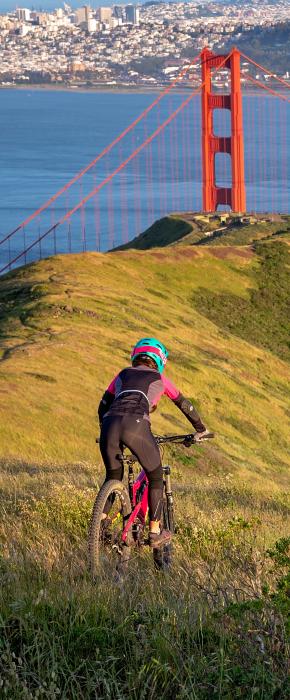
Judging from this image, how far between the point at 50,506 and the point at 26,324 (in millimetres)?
27750

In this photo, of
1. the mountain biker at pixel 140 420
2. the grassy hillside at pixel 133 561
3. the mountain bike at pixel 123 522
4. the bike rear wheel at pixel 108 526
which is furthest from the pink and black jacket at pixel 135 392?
the grassy hillside at pixel 133 561

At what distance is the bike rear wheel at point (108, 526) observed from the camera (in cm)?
734

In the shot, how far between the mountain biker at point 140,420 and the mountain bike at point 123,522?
98 millimetres

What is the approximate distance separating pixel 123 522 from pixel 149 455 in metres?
0.56

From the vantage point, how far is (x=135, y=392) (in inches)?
312

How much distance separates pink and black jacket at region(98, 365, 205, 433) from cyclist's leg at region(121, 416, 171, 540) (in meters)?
0.08

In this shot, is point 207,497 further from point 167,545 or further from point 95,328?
point 95,328

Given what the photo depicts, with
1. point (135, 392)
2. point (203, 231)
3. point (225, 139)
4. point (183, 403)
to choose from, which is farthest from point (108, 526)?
point (225, 139)

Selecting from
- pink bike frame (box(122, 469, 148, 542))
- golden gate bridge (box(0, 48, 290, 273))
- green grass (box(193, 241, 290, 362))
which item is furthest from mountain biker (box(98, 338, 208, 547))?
golden gate bridge (box(0, 48, 290, 273))

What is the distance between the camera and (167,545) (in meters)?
8.02

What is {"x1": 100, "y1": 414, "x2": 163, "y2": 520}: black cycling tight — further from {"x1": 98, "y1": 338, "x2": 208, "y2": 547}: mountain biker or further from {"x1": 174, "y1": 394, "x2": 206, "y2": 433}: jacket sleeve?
{"x1": 174, "y1": 394, "x2": 206, "y2": 433}: jacket sleeve

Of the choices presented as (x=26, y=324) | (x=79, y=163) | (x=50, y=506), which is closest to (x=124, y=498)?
(x=50, y=506)

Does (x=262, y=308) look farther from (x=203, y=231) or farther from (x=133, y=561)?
(x=133, y=561)

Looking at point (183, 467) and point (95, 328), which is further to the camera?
point (95, 328)
